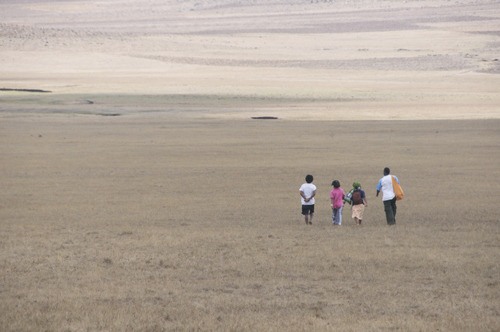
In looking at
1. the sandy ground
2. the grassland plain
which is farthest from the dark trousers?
the sandy ground

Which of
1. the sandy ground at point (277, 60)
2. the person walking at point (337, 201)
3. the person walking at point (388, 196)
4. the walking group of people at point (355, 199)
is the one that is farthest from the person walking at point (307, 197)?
the sandy ground at point (277, 60)

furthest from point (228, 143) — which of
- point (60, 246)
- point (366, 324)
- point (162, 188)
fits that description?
point (366, 324)

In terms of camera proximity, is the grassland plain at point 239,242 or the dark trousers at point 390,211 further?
the dark trousers at point 390,211

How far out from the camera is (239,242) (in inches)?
504

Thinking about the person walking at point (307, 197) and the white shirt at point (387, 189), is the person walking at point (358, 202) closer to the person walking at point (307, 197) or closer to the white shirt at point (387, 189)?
the white shirt at point (387, 189)

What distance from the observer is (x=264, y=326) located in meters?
8.47

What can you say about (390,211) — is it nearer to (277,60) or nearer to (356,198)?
(356,198)

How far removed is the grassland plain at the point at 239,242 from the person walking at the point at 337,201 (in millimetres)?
236

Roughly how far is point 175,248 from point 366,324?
4.33 meters

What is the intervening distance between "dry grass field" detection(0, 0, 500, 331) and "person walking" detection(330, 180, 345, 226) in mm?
310

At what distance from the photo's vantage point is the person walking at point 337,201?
14656 mm

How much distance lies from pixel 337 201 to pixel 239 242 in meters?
2.36

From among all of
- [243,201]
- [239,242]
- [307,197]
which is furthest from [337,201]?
[243,201]

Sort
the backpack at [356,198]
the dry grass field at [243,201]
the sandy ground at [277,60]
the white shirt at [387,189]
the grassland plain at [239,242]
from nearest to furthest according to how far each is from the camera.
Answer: the grassland plain at [239,242] < the dry grass field at [243,201] < the white shirt at [387,189] < the backpack at [356,198] < the sandy ground at [277,60]
